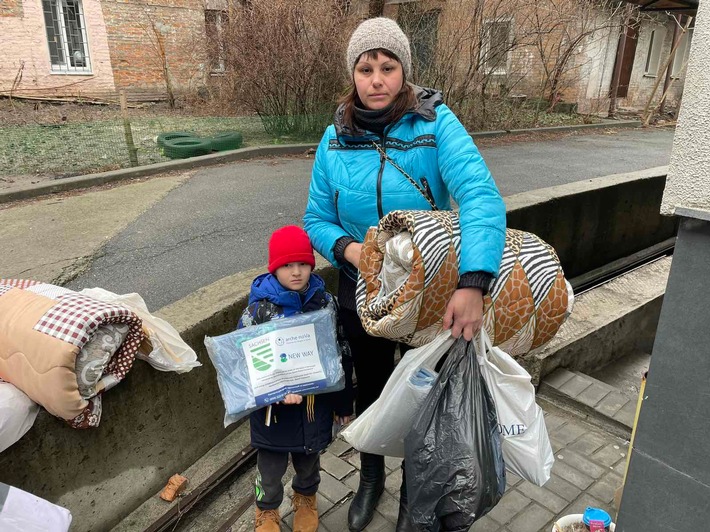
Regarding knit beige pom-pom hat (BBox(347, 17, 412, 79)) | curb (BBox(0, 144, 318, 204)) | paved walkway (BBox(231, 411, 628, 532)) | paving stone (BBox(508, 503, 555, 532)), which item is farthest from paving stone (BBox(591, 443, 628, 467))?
curb (BBox(0, 144, 318, 204))

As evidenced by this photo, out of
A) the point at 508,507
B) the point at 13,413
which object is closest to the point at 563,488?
the point at 508,507

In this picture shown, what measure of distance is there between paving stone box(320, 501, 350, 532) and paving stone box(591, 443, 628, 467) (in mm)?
1432

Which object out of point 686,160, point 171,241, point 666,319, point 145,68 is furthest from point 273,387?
point 145,68

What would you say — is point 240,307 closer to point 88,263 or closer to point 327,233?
point 327,233

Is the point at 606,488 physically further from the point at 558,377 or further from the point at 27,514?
the point at 27,514

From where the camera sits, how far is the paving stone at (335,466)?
2844 millimetres

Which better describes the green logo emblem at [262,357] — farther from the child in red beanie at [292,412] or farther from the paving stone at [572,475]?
the paving stone at [572,475]

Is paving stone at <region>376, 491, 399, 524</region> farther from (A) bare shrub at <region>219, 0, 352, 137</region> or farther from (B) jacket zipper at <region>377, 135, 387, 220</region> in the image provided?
(A) bare shrub at <region>219, 0, 352, 137</region>

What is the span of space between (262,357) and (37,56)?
55.5 feet

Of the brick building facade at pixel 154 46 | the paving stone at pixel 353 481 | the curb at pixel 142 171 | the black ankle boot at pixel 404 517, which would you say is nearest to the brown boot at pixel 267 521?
the paving stone at pixel 353 481

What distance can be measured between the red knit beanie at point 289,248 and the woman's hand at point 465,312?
76cm

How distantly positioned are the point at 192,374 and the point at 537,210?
3347 mm

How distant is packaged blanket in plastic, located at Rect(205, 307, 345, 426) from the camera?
2.19 m

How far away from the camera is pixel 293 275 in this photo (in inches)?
89.7
